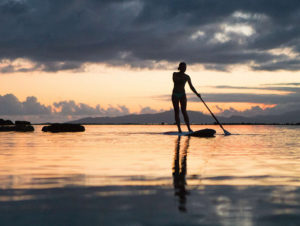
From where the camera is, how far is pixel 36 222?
14.7 feet

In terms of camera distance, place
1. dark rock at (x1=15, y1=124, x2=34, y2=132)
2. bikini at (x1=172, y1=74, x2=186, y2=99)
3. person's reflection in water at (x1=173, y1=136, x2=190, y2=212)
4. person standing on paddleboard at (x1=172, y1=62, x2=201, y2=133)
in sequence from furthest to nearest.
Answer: dark rock at (x1=15, y1=124, x2=34, y2=132) → bikini at (x1=172, y1=74, x2=186, y2=99) → person standing on paddleboard at (x1=172, y1=62, x2=201, y2=133) → person's reflection in water at (x1=173, y1=136, x2=190, y2=212)

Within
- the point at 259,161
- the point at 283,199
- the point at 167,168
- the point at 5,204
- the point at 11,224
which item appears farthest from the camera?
the point at 259,161

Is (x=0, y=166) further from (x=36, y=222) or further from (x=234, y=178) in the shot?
(x=36, y=222)

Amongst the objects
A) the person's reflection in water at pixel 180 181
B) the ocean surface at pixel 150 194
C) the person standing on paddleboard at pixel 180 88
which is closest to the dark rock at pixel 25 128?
the person standing on paddleboard at pixel 180 88

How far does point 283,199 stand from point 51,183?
3625 mm

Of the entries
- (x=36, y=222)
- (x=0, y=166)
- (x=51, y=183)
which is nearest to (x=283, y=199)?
(x=36, y=222)

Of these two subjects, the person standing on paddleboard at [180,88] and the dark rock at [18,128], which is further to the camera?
the dark rock at [18,128]

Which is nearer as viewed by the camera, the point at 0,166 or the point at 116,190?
the point at 116,190

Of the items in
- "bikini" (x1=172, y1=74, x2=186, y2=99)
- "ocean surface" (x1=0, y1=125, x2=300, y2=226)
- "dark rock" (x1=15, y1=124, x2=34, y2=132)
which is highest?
"bikini" (x1=172, y1=74, x2=186, y2=99)

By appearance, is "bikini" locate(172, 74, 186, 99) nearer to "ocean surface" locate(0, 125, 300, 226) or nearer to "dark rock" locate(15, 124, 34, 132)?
"ocean surface" locate(0, 125, 300, 226)

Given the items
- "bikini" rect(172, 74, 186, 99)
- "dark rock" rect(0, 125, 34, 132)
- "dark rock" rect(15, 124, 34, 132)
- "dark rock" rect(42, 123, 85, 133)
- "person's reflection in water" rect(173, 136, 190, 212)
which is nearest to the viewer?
"person's reflection in water" rect(173, 136, 190, 212)

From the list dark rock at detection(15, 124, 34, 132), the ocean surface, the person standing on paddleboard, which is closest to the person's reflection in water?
the ocean surface

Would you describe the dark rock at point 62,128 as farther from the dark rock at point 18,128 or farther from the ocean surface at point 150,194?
the ocean surface at point 150,194

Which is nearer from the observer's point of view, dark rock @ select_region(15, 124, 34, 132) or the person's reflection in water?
the person's reflection in water
